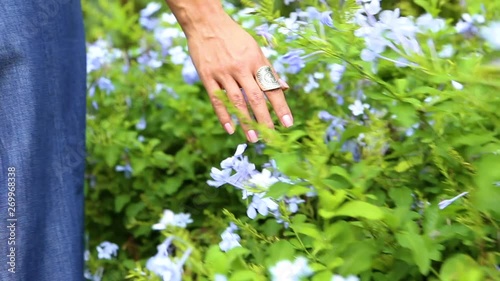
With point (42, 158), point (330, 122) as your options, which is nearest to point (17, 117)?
point (42, 158)

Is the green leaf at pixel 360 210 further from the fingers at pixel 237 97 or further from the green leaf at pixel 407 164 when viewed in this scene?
the green leaf at pixel 407 164

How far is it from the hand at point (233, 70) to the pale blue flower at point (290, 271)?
327 mm

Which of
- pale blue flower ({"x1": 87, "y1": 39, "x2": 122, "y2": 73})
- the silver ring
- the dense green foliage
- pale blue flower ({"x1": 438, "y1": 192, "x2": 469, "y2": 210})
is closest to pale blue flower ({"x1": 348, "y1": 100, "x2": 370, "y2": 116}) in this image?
the dense green foliage

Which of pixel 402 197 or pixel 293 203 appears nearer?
pixel 402 197

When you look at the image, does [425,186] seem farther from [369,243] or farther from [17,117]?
[17,117]

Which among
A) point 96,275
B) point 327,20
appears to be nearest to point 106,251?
point 96,275

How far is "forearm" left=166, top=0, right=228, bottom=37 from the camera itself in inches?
52.8

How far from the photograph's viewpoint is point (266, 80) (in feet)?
4.27

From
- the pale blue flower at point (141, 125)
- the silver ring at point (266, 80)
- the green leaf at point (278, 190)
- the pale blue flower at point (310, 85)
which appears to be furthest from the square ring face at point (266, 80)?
the pale blue flower at point (141, 125)

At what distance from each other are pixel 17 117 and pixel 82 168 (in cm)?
29

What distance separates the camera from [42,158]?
142cm

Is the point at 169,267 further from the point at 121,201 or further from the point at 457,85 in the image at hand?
the point at 121,201

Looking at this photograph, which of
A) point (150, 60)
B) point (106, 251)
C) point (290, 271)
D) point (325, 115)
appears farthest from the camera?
point (150, 60)

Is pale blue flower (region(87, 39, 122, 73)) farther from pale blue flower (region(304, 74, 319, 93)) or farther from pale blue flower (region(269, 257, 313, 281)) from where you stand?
pale blue flower (region(269, 257, 313, 281))
